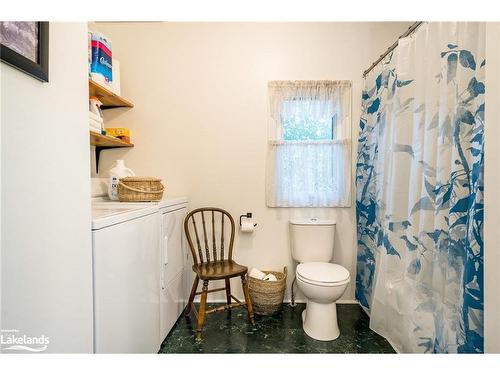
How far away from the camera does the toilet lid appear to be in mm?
1428

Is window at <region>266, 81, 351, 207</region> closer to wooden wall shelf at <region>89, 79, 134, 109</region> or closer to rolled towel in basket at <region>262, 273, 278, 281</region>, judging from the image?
rolled towel in basket at <region>262, 273, 278, 281</region>

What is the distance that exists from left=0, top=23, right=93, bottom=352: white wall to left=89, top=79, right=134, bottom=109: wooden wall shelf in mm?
933

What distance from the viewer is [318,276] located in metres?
1.46

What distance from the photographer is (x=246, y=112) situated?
193 centimetres

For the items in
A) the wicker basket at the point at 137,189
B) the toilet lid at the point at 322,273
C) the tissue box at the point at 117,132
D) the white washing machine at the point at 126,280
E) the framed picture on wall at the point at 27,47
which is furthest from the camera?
the tissue box at the point at 117,132

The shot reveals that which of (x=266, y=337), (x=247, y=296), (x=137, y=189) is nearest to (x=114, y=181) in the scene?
(x=137, y=189)

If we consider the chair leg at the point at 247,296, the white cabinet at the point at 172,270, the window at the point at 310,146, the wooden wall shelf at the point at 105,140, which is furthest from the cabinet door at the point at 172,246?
the window at the point at 310,146

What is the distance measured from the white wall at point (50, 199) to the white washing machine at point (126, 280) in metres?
Answer: 0.05

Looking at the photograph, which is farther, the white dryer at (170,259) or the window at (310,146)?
the window at (310,146)

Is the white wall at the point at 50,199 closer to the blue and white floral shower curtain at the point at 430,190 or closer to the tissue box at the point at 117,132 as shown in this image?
the tissue box at the point at 117,132

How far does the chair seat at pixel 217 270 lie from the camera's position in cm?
150

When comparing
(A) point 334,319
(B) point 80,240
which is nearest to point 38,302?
(B) point 80,240

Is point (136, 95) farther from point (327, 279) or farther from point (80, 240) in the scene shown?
point (327, 279)
